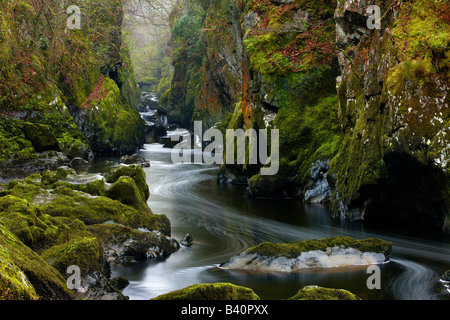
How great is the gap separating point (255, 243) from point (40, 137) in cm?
1382

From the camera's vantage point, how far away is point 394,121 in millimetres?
8633

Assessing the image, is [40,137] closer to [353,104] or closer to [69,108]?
[69,108]

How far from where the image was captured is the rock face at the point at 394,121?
26.7ft

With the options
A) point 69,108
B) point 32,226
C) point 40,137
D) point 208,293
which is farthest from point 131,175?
point 69,108

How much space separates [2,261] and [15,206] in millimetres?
3135

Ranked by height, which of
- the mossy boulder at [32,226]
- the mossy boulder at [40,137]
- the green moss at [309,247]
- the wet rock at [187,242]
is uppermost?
the mossy boulder at [40,137]

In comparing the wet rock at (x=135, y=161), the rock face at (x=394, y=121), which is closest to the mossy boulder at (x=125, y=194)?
the rock face at (x=394, y=121)

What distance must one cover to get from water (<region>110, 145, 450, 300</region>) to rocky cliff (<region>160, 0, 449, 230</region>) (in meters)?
0.72

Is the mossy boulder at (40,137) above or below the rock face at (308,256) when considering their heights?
above

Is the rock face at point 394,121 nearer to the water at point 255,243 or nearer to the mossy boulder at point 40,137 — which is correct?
the water at point 255,243

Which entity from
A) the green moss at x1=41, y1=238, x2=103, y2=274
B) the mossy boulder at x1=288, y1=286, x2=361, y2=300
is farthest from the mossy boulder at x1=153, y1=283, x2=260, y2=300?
the green moss at x1=41, y1=238, x2=103, y2=274

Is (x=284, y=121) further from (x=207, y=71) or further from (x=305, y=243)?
(x=207, y=71)

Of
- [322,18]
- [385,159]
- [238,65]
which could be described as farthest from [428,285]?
[238,65]

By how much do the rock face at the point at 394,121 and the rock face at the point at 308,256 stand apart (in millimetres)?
2372
